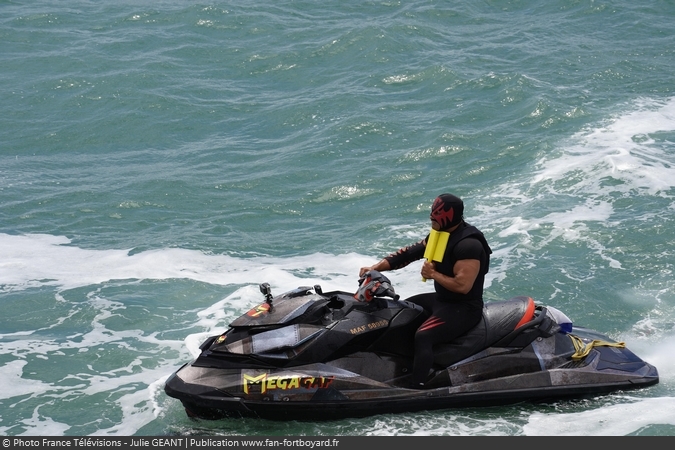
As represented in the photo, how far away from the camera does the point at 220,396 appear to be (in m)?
7.73

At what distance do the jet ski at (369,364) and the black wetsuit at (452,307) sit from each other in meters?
0.14

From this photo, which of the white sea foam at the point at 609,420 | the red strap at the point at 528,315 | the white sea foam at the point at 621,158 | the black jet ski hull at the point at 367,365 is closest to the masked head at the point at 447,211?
the black jet ski hull at the point at 367,365

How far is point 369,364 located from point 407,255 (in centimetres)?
108

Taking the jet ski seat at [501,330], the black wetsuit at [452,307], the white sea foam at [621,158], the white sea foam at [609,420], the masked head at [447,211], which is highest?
the masked head at [447,211]

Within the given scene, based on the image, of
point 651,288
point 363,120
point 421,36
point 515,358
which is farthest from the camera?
point 421,36

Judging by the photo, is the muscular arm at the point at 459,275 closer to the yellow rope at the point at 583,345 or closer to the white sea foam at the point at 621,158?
the yellow rope at the point at 583,345

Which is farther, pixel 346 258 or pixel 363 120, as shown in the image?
pixel 363 120

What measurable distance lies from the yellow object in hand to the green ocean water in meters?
1.40

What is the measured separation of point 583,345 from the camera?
28.0 ft

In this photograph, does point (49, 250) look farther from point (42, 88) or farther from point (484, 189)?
point (42, 88)

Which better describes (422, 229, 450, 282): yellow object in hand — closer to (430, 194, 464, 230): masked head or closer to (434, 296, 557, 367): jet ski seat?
(430, 194, 464, 230): masked head

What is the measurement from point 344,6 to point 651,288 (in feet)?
51.7

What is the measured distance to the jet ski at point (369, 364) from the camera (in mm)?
7816

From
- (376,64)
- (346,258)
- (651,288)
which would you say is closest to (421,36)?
(376,64)
